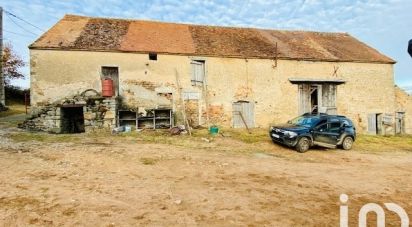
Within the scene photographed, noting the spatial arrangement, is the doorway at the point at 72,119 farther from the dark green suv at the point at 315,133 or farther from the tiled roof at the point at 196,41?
the dark green suv at the point at 315,133

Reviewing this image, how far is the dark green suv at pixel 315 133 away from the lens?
40.3ft

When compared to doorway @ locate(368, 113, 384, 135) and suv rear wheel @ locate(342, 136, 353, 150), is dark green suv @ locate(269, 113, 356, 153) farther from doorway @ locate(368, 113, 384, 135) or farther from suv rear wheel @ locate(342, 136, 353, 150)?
doorway @ locate(368, 113, 384, 135)

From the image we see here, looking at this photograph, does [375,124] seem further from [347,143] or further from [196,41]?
[196,41]

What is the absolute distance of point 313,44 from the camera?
21.4m

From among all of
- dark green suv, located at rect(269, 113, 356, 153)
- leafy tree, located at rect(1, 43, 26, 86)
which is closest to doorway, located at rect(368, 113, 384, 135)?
dark green suv, located at rect(269, 113, 356, 153)

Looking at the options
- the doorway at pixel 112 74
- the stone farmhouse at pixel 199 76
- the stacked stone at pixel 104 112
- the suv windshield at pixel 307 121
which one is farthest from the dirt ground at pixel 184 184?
the doorway at pixel 112 74

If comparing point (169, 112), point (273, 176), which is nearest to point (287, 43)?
point (169, 112)

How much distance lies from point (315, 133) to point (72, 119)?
13.2 m

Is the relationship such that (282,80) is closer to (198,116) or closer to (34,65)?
(198,116)

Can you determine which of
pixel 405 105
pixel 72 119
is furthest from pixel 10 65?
pixel 405 105

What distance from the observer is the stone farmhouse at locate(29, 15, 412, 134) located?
1606 centimetres

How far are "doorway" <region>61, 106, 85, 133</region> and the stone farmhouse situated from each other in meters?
0.07

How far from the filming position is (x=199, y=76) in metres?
18.1

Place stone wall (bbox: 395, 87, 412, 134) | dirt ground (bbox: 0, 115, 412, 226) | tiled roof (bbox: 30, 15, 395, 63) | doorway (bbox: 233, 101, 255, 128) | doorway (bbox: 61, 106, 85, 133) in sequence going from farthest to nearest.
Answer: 1. stone wall (bbox: 395, 87, 412, 134)
2. doorway (bbox: 233, 101, 255, 128)
3. tiled roof (bbox: 30, 15, 395, 63)
4. doorway (bbox: 61, 106, 85, 133)
5. dirt ground (bbox: 0, 115, 412, 226)
